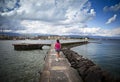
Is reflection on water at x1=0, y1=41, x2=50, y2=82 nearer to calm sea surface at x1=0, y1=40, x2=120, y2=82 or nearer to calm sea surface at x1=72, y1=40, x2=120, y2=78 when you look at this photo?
calm sea surface at x1=0, y1=40, x2=120, y2=82

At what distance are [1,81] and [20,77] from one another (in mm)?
1549

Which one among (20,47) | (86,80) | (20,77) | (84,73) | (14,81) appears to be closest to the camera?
(86,80)

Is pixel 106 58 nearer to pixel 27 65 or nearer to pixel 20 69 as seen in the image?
pixel 27 65

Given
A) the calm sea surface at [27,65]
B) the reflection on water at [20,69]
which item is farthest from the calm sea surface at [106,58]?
the reflection on water at [20,69]

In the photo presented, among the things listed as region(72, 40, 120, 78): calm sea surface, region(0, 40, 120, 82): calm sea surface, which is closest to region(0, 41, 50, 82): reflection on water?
region(0, 40, 120, 82): calm sea surface

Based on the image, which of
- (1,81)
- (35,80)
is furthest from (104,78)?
(1,81)

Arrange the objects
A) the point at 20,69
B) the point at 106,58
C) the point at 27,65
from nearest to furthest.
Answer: the point at 20,69 → the point at 27,65 → the point at 106,58

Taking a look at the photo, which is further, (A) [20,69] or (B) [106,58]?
(B) [106,58]

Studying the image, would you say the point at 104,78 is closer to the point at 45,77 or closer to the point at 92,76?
the point at 92,76

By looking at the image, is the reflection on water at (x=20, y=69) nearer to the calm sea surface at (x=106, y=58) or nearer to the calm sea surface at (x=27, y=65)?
the calm sea surface at (x=27, y=65)

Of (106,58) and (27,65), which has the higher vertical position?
(27,65)

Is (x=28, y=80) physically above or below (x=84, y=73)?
below

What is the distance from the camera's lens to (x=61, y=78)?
7.07 m

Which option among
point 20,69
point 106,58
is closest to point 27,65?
point 20,69
